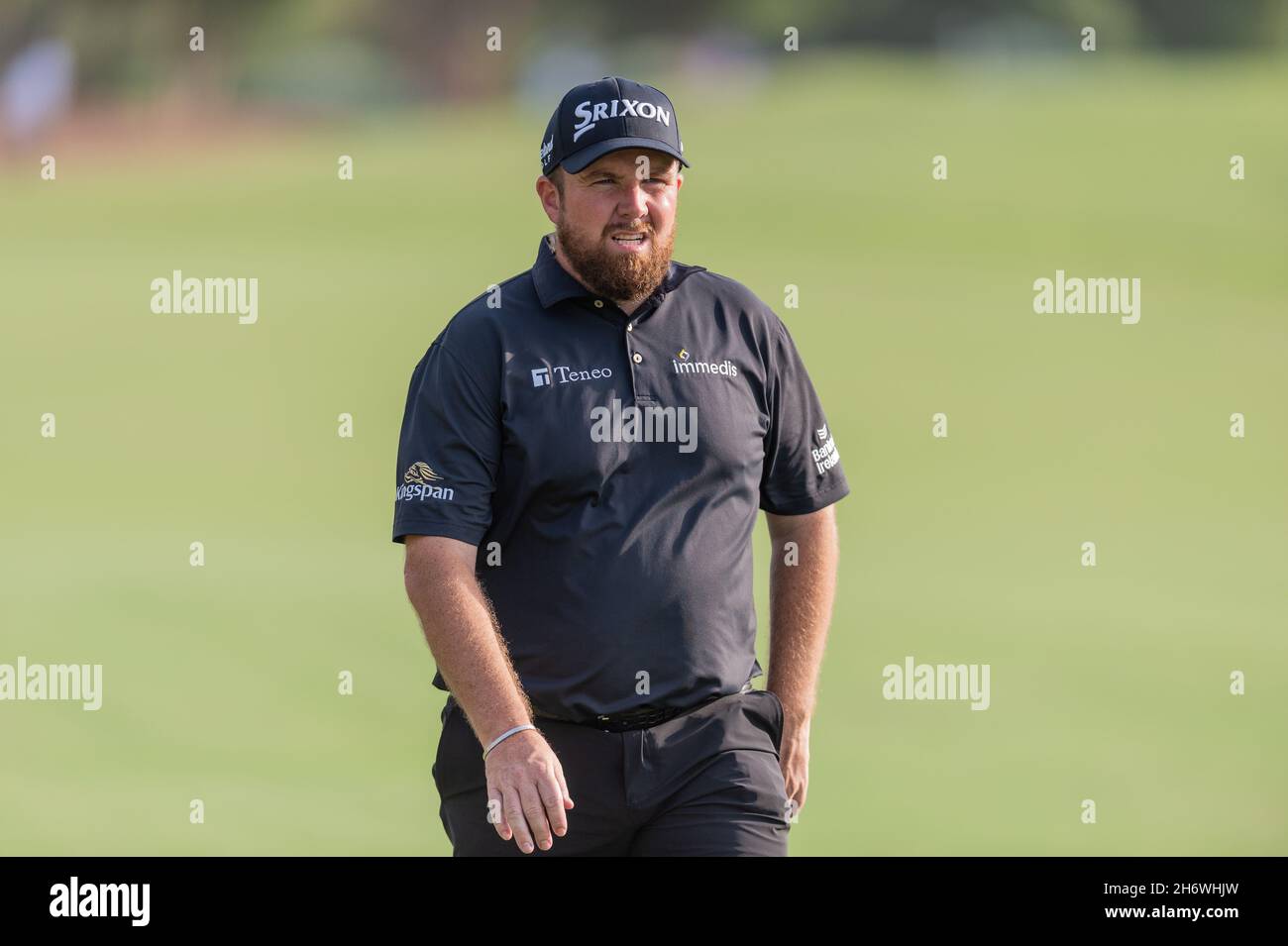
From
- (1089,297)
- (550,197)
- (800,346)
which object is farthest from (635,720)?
(1089,297)

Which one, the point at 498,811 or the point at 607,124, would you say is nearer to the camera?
the point at 498,811

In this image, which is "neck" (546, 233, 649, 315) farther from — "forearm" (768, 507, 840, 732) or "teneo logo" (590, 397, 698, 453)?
"forearm" (768, 507, 840, 732)

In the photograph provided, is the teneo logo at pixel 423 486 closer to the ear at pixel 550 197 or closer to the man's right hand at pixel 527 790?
the man's right hand at pixel 527 790

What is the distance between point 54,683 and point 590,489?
30.8 feet

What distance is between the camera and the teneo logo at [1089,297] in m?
25.8

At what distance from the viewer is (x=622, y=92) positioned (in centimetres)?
439

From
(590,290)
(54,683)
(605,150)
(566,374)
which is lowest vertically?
(54,683)

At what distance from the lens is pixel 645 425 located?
14.1 ft

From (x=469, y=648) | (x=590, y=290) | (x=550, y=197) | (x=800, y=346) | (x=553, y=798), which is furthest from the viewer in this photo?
(x=800, y=346)

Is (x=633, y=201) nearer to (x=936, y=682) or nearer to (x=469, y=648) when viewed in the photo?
(x=469, y=648)

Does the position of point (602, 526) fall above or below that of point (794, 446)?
below

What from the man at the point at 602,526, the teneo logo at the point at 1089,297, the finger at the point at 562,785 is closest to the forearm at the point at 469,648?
the man at the point at 602,526

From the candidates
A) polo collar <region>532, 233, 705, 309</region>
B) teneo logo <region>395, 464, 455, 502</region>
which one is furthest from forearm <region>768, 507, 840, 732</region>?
teneo logo <region>395, 464, 455, 502</region>

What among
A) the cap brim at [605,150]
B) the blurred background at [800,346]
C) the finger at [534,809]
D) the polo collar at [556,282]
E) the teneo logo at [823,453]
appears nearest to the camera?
the finger at [534,809]
